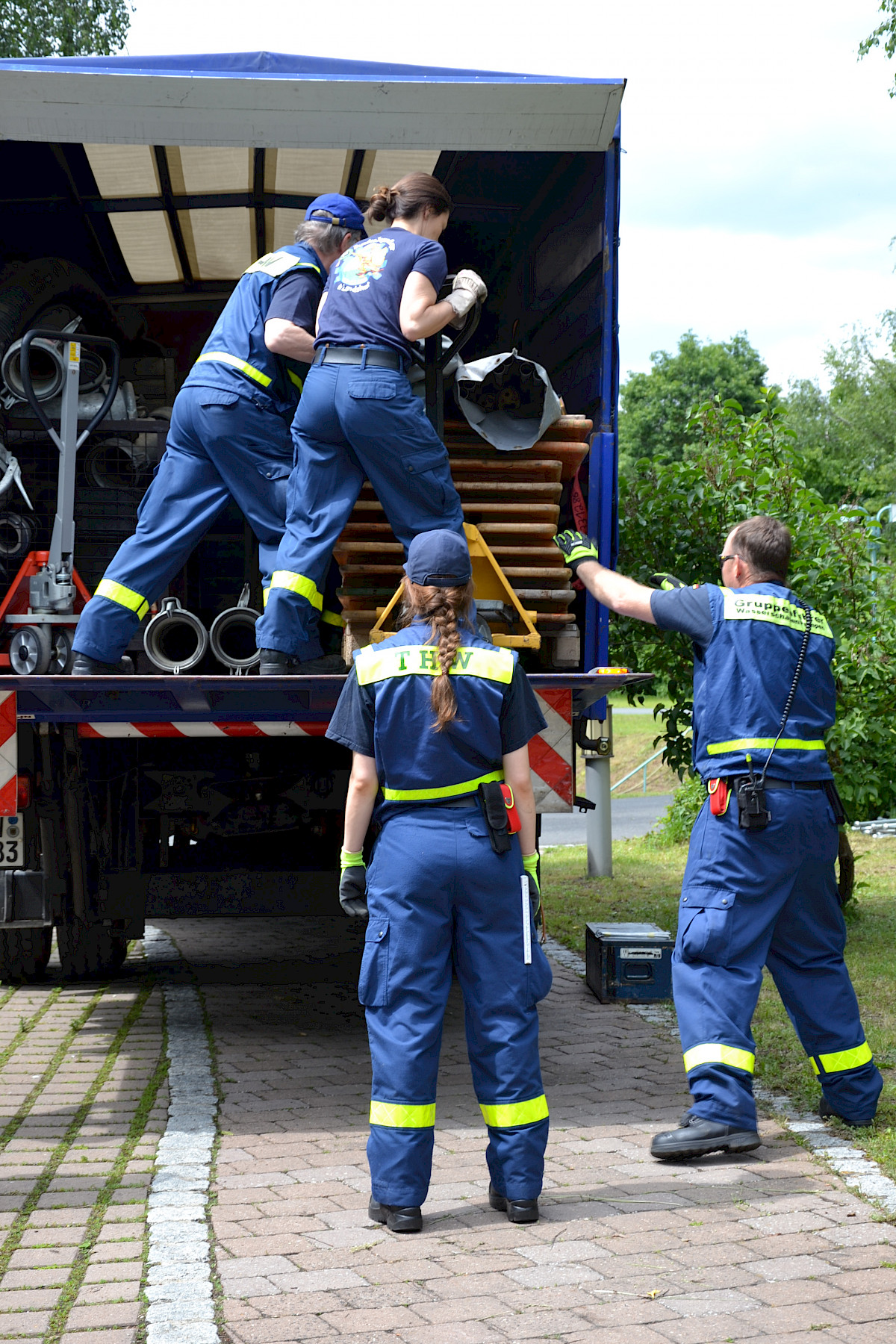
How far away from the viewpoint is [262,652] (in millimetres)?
4660

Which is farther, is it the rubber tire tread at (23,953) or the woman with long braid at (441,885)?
the rubber tire tread at (23,953)

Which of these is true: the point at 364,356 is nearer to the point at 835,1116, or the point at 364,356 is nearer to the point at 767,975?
the point at 835,1116

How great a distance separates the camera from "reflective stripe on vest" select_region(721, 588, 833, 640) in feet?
14.4

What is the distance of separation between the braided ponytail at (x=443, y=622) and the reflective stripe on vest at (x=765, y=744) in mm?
1031

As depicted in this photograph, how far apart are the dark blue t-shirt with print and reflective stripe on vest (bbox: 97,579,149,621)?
3.47 feet

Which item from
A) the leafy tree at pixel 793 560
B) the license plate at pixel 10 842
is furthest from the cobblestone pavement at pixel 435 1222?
the leafy tree at pixel 793 560

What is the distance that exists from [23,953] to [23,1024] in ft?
2.67

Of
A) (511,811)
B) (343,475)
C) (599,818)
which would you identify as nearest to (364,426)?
(343,475)

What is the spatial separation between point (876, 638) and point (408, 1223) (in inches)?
216

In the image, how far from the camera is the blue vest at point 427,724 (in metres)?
3.72

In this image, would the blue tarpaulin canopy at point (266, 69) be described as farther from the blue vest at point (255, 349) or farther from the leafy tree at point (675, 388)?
the leafy tree at point (675, 388)

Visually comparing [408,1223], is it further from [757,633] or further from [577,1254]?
[757,633]

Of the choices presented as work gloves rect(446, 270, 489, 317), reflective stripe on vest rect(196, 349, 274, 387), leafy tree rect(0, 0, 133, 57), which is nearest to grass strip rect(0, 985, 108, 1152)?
reflective stripe on vest rect(196, 349, 274, 387)

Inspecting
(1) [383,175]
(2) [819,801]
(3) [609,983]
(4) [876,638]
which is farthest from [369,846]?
(4) [876,638]
